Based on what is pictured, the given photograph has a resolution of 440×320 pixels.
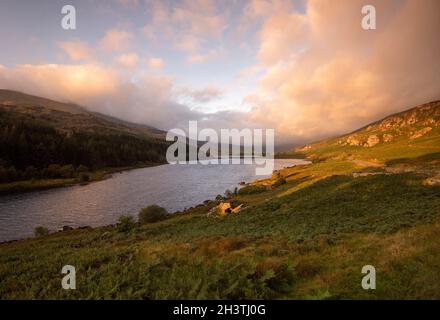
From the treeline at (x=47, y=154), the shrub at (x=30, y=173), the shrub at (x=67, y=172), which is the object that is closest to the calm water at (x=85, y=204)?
the shrub at (x=67, y=172)

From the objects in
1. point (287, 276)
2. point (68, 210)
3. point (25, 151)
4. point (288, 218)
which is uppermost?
point (25, 151)

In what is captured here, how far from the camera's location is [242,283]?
32.2ft

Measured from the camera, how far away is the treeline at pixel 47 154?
115 m

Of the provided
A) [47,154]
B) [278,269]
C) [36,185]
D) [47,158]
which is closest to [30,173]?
[36,185]

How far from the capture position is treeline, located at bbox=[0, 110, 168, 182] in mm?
115000

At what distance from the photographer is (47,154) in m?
136

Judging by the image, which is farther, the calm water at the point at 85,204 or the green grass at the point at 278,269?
the calm water at the point at 85,204

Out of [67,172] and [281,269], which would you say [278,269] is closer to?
[281,269]

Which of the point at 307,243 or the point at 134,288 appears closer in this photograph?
the point at 134,288

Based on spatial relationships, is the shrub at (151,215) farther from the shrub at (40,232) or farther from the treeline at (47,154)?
the treeline at (47,154)

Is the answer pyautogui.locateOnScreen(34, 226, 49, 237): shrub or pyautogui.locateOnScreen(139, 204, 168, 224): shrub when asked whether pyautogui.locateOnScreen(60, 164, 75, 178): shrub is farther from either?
pyautogui.locateOnScreen(139, 204, 168, 224): shrub
